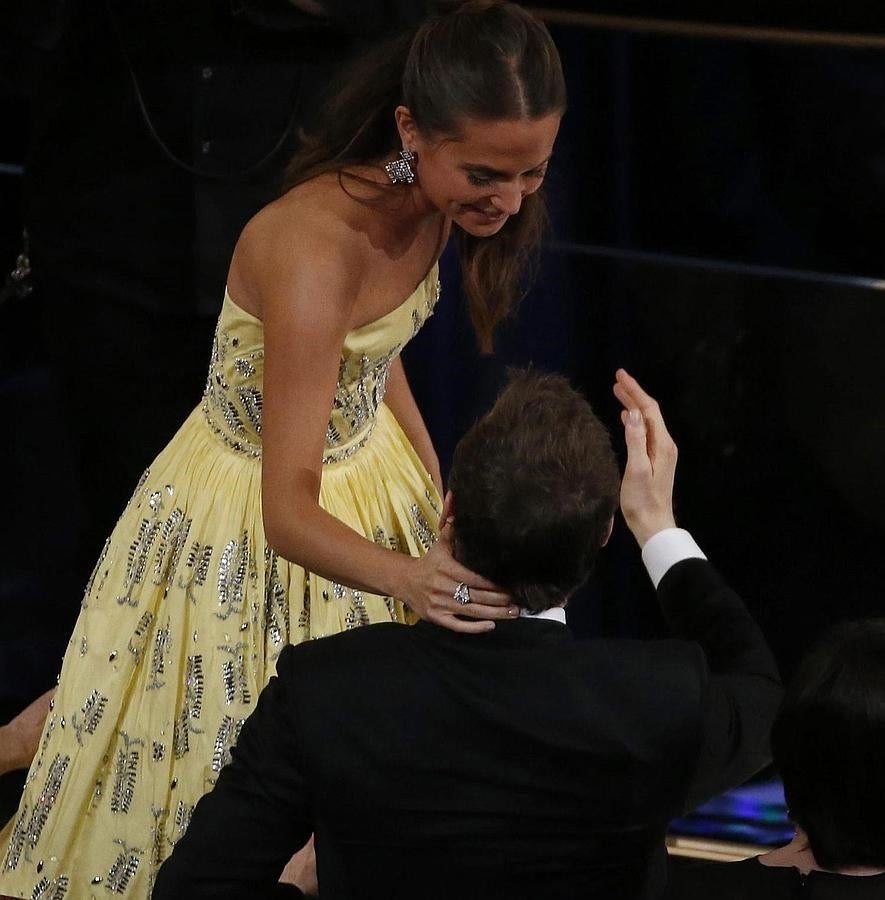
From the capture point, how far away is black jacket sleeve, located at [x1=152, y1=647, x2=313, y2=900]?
1.44m

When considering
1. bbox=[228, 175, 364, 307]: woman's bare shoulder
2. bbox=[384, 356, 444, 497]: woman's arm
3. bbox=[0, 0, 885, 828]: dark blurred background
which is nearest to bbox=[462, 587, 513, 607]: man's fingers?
bbox=[228, 175, 364, 307]: woman's bare shoulder

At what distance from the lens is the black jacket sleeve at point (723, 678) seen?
1449 millimetres

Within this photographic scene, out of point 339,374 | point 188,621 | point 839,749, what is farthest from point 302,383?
point 839,749

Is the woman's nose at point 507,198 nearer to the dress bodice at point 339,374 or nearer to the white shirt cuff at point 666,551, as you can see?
the dress bodice at point 339,374

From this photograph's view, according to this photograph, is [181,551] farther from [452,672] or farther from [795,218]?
[795,218]

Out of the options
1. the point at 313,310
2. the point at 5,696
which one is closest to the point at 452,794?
the point at 313,310

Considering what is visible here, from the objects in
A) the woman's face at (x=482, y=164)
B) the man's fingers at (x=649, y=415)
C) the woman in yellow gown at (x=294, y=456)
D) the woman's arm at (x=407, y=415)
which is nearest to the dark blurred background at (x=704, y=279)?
the woman's arm at (x=407, y=415)

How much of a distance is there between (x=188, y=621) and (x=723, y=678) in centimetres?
76

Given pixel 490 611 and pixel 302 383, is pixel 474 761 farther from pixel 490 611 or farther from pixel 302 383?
pixel 302 383

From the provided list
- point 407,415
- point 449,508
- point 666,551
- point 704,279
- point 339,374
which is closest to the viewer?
point 449,508

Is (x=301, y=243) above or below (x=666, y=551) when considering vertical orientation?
above

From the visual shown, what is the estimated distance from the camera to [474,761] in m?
1.41

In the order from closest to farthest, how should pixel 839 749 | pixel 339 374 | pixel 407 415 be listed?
1. pixel 839 749
2. pixel 339 374
3. pixel 407 415

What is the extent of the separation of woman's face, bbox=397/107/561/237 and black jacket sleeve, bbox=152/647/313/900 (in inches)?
22.8
